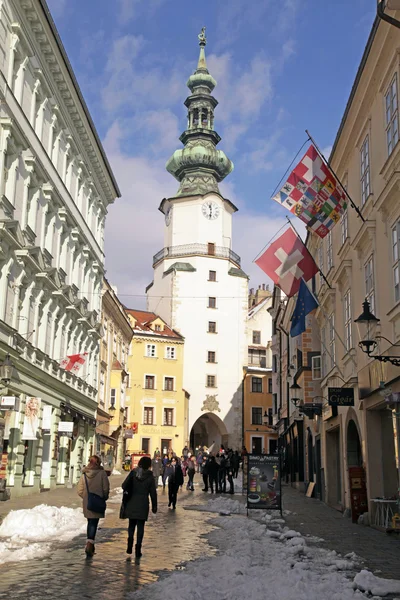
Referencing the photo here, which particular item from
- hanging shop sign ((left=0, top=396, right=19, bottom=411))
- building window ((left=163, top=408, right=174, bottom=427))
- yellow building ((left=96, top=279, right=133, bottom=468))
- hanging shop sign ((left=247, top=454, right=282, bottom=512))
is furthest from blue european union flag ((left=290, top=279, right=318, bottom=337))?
building window ((left=163, top=408, right=174, bottom=427))

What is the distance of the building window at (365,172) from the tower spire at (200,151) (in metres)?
56.9

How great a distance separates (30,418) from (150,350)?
4180 centimetres

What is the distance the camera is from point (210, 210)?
246ft

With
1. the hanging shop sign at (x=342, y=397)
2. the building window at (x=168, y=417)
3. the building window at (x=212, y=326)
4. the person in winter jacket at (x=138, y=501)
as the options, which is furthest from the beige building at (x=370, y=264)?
the building window at (x=212, y=326)

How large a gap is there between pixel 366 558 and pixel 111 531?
A: 5592 mm

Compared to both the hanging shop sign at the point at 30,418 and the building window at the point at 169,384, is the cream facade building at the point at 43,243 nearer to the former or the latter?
the hanging shop sign at the point at 30,418

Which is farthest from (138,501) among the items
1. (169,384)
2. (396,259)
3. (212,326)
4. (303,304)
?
(212,326)

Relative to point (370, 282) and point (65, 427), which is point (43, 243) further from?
point (370, 282)

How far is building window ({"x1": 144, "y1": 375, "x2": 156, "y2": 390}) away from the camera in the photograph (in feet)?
215

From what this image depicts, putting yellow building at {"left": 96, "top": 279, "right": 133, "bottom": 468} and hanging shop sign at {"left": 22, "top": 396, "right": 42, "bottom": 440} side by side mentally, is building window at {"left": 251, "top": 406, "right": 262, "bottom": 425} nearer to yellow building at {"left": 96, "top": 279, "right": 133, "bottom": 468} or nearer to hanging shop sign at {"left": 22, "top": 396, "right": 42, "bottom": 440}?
yellow building at {"left": 96, "top": 279, "right": 133, "bottom": 468}

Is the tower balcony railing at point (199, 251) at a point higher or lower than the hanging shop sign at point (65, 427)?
higher

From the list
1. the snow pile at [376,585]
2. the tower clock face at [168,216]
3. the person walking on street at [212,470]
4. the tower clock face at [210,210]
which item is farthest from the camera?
the tower clock face at [168,216]

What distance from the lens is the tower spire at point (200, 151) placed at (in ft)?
253

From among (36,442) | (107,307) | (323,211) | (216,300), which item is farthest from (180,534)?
(216,300)
